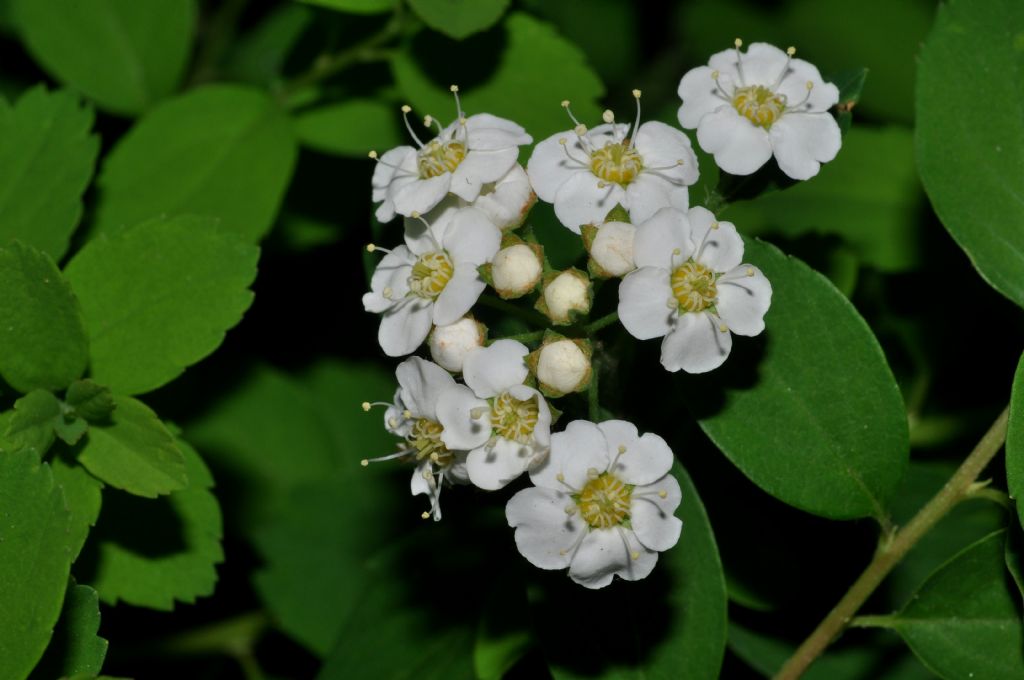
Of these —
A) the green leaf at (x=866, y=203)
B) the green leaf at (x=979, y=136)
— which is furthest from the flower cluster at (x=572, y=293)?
the green leaf at (x=866, y=203)

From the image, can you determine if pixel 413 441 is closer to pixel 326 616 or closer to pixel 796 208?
pixel 326 616

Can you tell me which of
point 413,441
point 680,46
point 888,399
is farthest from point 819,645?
point 680,46

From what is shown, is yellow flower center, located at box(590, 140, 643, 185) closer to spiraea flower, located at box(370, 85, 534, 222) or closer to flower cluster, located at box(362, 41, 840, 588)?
flower cluster, located at box(362, 41, 840, 588)

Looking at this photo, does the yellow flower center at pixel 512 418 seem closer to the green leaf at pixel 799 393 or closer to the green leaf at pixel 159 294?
the green leaf at pixel 799 393

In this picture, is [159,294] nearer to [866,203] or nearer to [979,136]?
[979,136]

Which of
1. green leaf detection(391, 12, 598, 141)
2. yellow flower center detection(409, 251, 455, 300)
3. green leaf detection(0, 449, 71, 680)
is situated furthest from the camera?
green leaf detection(391, 12, 598, 141)

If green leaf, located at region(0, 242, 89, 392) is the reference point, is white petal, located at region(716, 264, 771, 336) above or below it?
above

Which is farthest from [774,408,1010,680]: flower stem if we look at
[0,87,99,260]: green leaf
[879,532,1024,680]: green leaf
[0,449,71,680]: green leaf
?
[0,87,99,260]: green leaf

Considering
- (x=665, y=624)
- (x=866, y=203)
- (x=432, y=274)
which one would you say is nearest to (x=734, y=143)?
(x=432, y=274)
